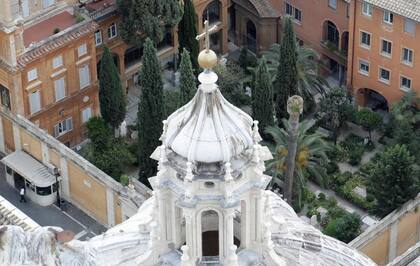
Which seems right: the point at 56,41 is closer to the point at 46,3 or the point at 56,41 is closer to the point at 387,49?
the point at 46,3

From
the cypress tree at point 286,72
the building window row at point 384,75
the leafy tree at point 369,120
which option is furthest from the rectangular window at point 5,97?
the building window row at point 384,75

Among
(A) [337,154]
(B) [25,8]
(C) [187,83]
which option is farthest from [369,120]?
(B) [25,8]

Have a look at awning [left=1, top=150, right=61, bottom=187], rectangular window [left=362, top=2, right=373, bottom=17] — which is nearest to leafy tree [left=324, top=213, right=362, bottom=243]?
rectangular window [left=362, top=2, right=373, bottom=17]

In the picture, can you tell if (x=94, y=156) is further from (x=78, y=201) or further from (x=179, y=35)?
(x=179, y=35)

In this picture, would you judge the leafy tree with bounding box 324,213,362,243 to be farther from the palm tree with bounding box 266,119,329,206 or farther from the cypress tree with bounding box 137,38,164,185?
the cypress tree with bounding box 137,38,164,185

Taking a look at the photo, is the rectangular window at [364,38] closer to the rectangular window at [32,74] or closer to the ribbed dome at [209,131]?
the rectangular window at [32,74]
